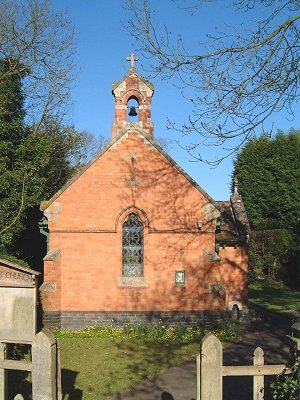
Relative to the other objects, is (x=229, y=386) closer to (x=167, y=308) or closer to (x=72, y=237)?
(x=167, y=308)

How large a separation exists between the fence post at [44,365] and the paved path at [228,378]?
3480 mm

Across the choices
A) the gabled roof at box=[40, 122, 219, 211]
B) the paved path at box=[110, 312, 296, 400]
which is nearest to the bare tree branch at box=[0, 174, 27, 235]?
the gabled roof at box=[40, 122, 219, 211]

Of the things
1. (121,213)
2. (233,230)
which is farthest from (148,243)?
(233,230)

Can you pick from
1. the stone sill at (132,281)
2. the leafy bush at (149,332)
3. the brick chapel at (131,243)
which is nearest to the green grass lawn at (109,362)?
the leafy bush at (149,332)

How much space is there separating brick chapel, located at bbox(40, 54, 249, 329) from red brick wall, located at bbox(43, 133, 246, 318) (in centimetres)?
4

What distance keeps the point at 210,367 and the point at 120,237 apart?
11153mm

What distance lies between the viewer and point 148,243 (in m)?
16.7

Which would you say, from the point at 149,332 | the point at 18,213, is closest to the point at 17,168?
the point at 18,213

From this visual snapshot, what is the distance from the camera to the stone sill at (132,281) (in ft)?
54.4

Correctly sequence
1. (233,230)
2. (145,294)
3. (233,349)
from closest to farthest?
(233,349) → (145,294) → (233,230)

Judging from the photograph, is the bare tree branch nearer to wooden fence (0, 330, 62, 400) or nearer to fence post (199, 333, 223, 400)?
wooden fence (0, 330, 62, 400)

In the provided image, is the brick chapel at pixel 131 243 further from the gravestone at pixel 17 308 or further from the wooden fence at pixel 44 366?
the wooden fence at pixel 44 366

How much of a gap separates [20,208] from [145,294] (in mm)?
6325

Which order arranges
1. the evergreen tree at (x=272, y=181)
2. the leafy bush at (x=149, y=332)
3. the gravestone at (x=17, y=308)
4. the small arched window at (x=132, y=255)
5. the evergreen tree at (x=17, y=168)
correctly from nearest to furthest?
the gravestone at (x=17, y=308)
the leafy bush at (x=149, y=332)
the small arched window at (x=132, y=255)
the evergreen tree at (x=17, y=168)
the evergreen tree at (x=272, y=181)
